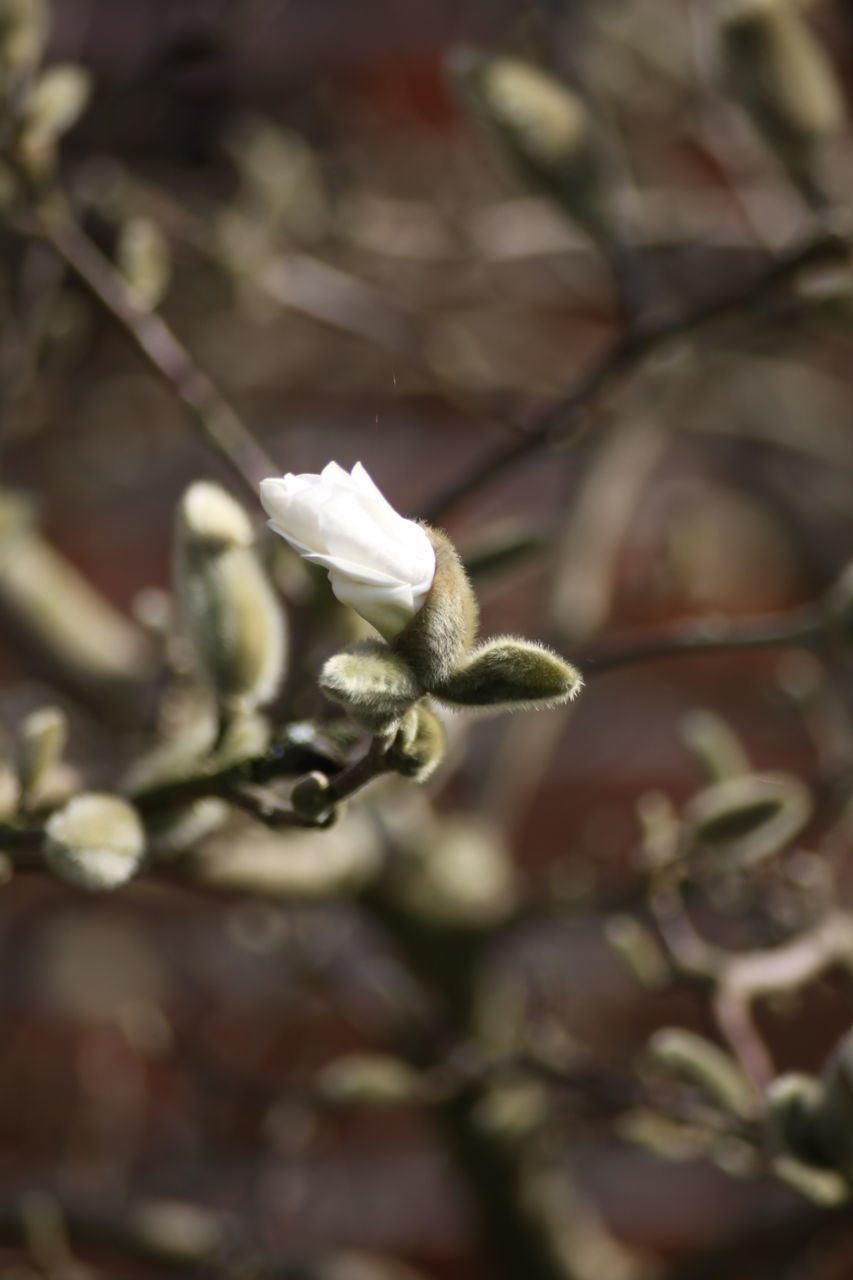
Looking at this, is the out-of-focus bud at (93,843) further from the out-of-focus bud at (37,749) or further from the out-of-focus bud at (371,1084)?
the out-of-focus bud at (371,1084)

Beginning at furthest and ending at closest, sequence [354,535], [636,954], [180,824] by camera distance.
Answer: [636,954], [180,824], [354,535]

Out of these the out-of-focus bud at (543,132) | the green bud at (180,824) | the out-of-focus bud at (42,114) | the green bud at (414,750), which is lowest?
the green bud at (180,824)

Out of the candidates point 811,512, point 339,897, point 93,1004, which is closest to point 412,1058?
point 339,897

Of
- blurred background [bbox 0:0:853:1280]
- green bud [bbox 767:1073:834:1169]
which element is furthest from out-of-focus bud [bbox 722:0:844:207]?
green bud [bbox 767:1073:834:1169]

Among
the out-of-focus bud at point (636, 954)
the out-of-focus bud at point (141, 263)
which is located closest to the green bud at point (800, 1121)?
the out-of-focus bud at point (636, 954)

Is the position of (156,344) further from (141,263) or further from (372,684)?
(372,684)

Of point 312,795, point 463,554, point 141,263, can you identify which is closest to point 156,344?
point 141,263

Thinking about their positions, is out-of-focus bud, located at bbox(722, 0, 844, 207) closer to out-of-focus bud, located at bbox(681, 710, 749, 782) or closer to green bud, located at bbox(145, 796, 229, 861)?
out-of-focus bud, located at bbox(681, 710, 749, 782)
